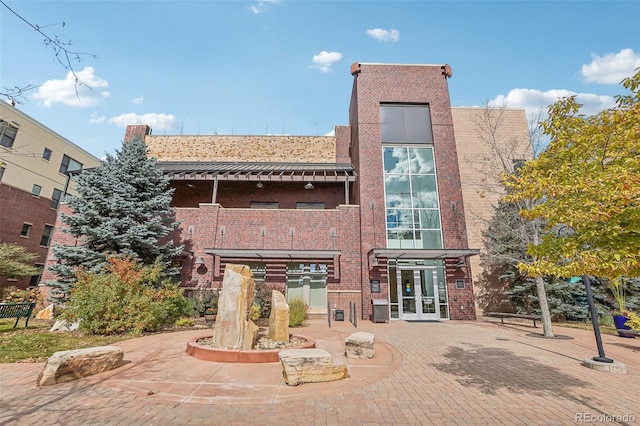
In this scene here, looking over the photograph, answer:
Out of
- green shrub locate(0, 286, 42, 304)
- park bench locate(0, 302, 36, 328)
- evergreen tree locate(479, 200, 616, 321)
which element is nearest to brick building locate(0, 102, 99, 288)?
green shrub locate(0, 286, 42, 304)

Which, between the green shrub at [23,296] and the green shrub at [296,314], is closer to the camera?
the green shrub at [296,314]

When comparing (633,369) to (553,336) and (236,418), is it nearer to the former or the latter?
(553,336)

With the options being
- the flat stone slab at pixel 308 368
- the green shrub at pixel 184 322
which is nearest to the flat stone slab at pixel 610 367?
the flat stone slab at pixel 308 368

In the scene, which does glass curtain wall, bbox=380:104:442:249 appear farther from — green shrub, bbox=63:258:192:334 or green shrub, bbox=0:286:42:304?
green shrub, bbox=0:286:42:304

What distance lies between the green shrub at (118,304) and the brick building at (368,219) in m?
4.44

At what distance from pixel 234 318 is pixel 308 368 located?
101 inches

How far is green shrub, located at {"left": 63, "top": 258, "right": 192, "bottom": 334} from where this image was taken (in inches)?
344

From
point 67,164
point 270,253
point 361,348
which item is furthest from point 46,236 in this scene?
point 361,348

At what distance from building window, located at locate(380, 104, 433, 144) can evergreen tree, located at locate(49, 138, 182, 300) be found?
13025 mm

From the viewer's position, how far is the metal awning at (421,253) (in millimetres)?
13539

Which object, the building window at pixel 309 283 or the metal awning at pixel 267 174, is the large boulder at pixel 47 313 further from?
the building window at pixel 309 283

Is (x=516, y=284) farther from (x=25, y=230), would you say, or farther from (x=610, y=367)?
(x=25, y=230)

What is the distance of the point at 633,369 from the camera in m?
6.24

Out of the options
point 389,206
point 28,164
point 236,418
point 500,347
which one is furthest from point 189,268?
point 28,164
